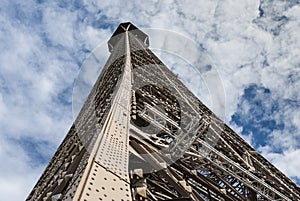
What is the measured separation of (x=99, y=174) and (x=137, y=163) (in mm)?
1872

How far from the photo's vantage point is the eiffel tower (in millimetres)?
3611

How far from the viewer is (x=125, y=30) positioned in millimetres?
26016

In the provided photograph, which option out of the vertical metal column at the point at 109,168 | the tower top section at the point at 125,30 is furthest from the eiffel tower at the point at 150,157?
the tower top section at the point at 125,30

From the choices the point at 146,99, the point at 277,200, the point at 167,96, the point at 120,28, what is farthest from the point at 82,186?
the point at 120,28

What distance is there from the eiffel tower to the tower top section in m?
3.56

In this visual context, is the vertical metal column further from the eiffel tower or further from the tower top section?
the tower top section

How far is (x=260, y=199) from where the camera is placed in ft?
32.6

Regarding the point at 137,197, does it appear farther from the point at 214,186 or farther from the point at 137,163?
the point at 214,186

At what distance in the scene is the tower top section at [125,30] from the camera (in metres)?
26.2

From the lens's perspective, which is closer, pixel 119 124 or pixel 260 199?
pixel 119 124

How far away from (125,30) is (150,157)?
21.5m

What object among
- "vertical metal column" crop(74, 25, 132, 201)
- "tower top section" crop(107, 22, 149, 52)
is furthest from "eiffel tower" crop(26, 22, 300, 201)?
"tower top section" crop(107, 22, 149, 52)

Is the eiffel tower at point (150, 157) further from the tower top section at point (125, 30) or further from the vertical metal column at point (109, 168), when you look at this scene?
the tower top section at point (125, 30)

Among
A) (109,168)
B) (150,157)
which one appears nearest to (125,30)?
(150,157)
